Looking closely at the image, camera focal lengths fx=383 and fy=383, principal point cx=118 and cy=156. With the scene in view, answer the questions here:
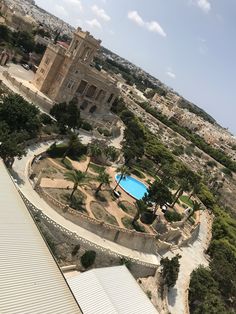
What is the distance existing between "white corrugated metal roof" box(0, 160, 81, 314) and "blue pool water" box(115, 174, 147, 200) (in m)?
34.6

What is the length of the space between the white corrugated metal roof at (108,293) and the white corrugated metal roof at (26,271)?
5828mm

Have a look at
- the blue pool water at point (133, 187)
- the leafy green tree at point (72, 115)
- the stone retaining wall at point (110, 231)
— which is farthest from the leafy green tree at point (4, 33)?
the stone retaining wall at point (110, 231)

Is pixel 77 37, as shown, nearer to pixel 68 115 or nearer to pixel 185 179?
pixel 68 115

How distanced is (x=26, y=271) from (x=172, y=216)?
41.1 m

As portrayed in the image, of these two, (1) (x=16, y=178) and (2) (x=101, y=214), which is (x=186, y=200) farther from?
(1) (x=16, y=178)

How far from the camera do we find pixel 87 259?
38000mm

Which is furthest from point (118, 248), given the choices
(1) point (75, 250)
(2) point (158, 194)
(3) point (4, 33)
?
(3) point (4, 33)

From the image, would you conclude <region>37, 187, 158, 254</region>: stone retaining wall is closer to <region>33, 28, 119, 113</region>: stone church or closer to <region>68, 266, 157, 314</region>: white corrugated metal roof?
<region>68, 266, 157, 314</region>: white corrugated metal roof

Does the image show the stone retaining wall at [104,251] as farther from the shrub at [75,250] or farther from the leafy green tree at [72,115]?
the leafy green tree at [72,115]

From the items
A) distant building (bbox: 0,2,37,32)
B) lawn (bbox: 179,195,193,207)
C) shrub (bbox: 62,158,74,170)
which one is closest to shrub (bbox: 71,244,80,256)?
shrub (bbox: 62,158,74,170)

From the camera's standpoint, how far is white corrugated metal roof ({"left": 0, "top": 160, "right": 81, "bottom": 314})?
779 inches

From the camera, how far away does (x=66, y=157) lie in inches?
2303

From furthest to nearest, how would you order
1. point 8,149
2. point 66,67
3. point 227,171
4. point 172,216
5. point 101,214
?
1. point 227,171
2. point 66,67
3. point 172,216
4. point 101,214
5. point 8,149

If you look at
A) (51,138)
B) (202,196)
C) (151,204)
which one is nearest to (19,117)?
(51,138)
